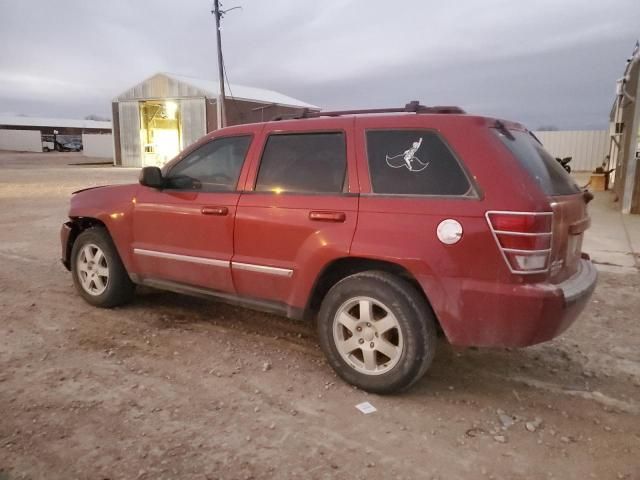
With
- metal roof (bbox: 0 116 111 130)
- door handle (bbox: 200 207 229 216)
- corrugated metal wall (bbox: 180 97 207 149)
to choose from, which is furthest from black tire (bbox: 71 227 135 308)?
metal roof (bbox: 0 116 111 130)

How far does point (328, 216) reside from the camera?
134 inches

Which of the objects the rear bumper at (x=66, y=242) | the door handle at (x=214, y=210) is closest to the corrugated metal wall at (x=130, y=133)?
the rear bumper at (x=66, y=242)

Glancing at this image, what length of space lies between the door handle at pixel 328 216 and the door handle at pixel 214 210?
81cm

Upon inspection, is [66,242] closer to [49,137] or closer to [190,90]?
[190,90]

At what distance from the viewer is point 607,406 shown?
10.6 feet

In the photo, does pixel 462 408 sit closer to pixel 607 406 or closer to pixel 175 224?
pixel 607 406

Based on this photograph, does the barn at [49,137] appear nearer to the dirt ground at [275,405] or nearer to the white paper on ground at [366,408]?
the dirt ground at [275,405]

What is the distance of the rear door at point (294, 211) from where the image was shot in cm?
342

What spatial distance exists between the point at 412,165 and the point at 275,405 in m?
1.76

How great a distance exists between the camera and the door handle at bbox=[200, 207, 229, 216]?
12.9 ft

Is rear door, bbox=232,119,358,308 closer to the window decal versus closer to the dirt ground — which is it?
the window decal

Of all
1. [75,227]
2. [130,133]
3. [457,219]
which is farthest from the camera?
[130,133]

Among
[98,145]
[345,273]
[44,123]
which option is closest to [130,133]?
[98,145]

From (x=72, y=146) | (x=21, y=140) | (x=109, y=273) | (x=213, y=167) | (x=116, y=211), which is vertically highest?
(x=21, y=140)
